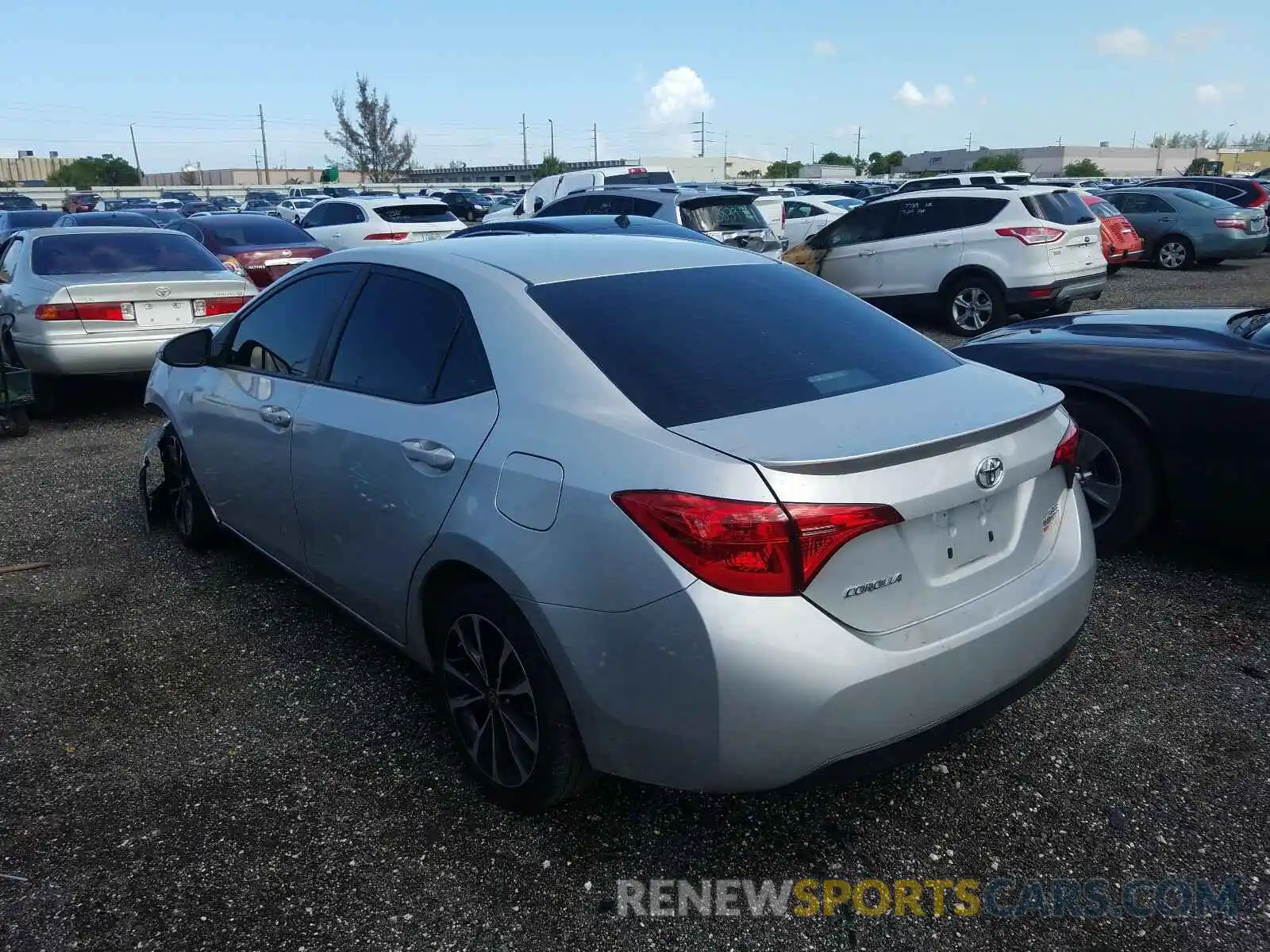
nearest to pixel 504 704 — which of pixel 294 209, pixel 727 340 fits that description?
pixel 727 340

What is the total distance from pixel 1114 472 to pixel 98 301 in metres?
6.89

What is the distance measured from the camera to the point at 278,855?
2.78 metres

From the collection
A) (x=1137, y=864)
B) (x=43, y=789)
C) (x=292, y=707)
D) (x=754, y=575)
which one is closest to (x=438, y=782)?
(x=292, y=707)

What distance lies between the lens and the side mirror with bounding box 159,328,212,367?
4.40m

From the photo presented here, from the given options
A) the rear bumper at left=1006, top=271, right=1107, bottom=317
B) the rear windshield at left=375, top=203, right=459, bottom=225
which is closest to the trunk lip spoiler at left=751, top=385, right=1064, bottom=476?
the rear bumper at left=1006, top=271, right=1107, bottom=317

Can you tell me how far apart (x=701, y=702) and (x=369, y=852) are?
1134mm

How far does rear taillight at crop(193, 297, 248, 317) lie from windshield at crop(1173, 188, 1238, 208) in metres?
17.5

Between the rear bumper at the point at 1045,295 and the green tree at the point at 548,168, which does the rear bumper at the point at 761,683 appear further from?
the green tree at the point at 548,168

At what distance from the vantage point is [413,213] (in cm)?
1616

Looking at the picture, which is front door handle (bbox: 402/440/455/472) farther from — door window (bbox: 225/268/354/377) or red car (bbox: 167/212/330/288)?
red car (bbox: 167/212/330/288)

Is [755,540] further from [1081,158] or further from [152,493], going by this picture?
[1081,158]

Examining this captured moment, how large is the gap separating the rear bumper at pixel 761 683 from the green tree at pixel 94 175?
84.9m

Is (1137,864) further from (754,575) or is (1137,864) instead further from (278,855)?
(278,855)

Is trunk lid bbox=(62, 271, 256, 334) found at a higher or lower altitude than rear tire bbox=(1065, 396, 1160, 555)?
higher
